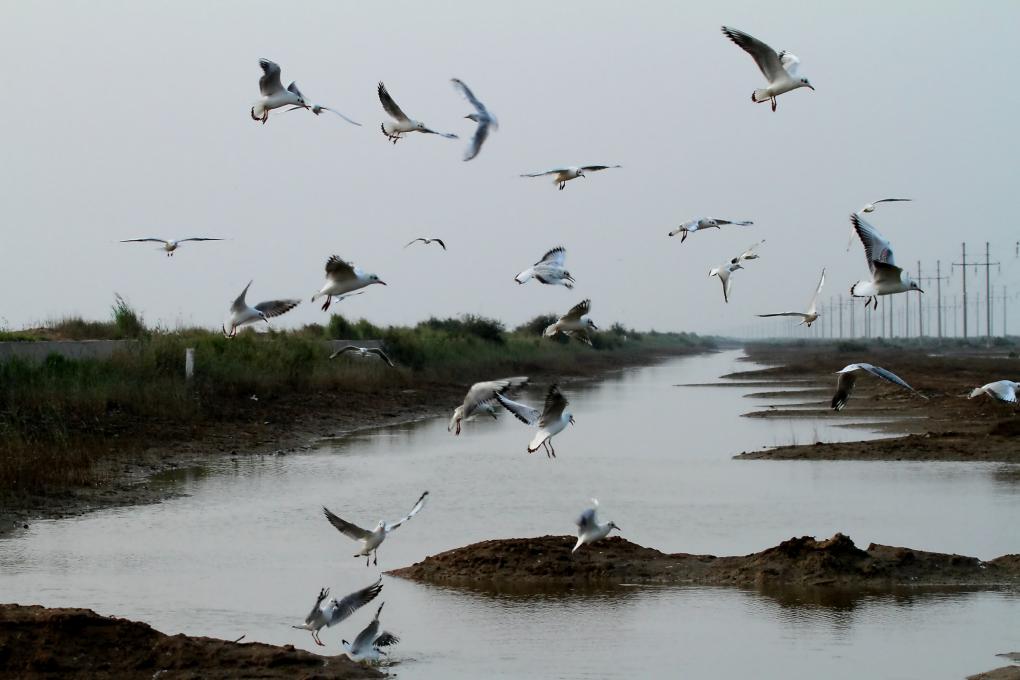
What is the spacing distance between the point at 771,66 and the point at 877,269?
1.91m

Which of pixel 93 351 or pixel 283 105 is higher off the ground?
pixel 283 105

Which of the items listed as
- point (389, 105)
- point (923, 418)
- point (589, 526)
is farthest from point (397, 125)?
point (923, 418)

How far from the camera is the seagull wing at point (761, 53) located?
10.7 meters

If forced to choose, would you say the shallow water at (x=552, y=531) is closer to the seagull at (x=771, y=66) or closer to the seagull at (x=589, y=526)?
the seagull at (x=589, y=526)

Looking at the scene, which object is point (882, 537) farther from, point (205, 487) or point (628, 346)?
point (628, 346)

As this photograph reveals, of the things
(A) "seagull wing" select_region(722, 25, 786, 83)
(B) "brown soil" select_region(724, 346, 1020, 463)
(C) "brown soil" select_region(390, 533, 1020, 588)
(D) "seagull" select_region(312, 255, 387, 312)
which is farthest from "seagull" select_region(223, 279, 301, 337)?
(B) "brown soil" select_region(724, 346, 1020, 463)

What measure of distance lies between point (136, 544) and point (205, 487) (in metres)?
5.07

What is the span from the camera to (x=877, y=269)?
412 inches

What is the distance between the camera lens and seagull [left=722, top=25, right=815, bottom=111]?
1073 cm

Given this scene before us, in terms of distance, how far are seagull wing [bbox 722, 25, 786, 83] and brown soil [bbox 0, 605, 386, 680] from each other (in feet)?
18.7

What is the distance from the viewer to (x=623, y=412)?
36875 millimetres

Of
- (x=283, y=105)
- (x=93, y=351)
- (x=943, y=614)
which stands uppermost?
(x=283, y=105)

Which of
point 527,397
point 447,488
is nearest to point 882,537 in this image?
point 447,488

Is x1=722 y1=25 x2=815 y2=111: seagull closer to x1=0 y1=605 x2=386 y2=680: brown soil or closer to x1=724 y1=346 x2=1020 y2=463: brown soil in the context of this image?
x1=0 y1=605 x2=386 y2=680: brown soil
